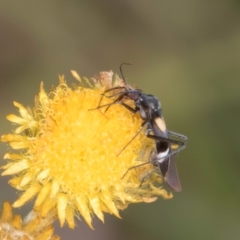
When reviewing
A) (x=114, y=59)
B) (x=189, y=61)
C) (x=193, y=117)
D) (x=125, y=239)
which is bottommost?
(x=125, y=239)

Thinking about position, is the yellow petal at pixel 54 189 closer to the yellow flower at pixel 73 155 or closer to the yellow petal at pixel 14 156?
the yellow flower at pixel 73 155

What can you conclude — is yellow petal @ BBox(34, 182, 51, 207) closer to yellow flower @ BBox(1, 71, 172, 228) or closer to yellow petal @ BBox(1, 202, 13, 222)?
yellow flower @ BBox(1, 71, 172, 228)

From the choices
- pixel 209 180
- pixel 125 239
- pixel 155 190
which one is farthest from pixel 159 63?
pixel 155 190

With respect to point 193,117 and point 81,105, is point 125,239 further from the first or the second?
point 81,105

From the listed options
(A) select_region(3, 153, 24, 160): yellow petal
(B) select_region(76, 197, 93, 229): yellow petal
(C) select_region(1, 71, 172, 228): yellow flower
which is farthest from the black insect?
(A) select_region(3, 153, 24, 160): yellow petal

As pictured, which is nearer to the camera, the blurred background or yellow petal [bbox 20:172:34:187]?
yellow petal [bbox 20:172:34:187]

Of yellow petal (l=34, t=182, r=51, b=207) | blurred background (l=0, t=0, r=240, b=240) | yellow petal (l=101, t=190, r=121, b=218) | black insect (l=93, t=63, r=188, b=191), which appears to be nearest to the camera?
yellow petal (l=34, t=182, r=51, b=207)

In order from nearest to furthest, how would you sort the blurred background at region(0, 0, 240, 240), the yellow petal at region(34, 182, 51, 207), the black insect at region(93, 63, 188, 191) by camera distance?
1. the yellow petal at region(34, 182, 51, 207)
2. the black insect at region(93, 63, 188, 191)
3. the blurred background at region(0, 0, 240, 240)
